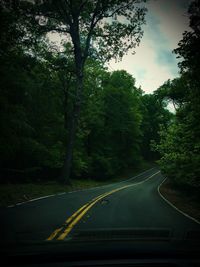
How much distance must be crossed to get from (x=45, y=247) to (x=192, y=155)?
15.1m

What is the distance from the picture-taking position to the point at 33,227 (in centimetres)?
686

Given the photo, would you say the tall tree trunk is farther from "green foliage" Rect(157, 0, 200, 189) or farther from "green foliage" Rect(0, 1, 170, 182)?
"green foliage" Rect(157, 0, 200, 189)

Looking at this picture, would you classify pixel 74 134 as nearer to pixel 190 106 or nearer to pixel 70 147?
pixel 70 147

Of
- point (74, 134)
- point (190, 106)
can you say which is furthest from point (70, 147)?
point (190, 106)

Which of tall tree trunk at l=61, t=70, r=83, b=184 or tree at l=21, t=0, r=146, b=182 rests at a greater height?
tree at l=21, t=0, r=146, b=182

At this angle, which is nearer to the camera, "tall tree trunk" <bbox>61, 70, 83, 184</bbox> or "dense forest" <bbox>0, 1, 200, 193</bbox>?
"dense forest" <bbox>0, 1, 200, 193</bbox>

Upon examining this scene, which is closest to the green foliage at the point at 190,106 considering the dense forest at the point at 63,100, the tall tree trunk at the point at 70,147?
the dense forest at the point at 63,100

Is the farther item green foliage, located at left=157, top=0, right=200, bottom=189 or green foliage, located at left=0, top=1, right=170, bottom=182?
green foliage, located at left=0, top=1, right=170, bottom=182

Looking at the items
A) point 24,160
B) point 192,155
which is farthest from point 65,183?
point 192,155

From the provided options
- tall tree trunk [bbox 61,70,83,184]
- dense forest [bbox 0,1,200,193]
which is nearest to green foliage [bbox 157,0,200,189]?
dense forest [bbox 0,1,200,193]

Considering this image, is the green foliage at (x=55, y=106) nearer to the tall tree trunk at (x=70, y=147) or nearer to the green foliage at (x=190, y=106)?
the tall tree trunk at (x=70, y=147)

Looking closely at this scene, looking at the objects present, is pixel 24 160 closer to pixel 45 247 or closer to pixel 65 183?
pixel 65 183

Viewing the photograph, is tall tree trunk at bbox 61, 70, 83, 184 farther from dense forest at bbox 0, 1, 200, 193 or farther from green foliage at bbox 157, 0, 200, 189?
green foliage at bbox 157, 0, 200, 189

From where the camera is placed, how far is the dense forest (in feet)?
44.2
